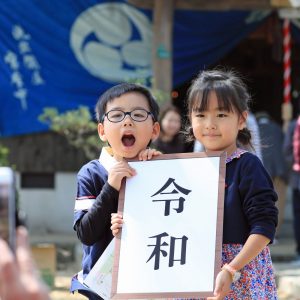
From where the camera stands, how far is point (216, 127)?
2938mm

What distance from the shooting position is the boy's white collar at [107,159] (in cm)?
313

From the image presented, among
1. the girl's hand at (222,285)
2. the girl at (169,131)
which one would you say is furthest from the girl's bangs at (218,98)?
the girl at (169,131)

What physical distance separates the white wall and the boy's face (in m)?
6.95

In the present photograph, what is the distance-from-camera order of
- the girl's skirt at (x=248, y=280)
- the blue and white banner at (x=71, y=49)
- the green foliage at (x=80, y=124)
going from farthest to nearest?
the blue and white banner at (x=71, y=49) → the green foliage at (x=80, y=124) → the girl's skirt at (x=248, y=280)

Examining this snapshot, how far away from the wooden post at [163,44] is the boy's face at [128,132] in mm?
6081

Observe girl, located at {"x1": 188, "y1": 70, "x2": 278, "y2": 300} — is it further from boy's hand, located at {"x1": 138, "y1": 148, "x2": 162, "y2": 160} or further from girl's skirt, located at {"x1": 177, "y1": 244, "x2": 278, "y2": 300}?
boy's hand, located at {"x1": 138, "y1": 148, "x2": 162, "y2": 160}

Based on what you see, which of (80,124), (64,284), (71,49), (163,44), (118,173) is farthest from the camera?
(71,49)

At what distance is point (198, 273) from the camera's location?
8.86 feet

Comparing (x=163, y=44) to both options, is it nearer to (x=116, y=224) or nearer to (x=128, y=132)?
(x=128, y=132)

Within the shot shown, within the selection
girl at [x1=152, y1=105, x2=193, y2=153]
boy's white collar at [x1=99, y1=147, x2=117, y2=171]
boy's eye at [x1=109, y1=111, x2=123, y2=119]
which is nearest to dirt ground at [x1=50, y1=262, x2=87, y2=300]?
girl at [x1=152, y1=105, x2=193, y2=153]

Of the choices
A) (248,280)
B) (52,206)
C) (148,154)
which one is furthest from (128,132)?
(52,206)

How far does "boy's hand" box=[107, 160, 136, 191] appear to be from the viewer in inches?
114

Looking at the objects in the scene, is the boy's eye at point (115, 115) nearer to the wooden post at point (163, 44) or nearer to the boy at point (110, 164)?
the boy at point (110, 164)

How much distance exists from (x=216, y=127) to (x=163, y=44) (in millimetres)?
6465
